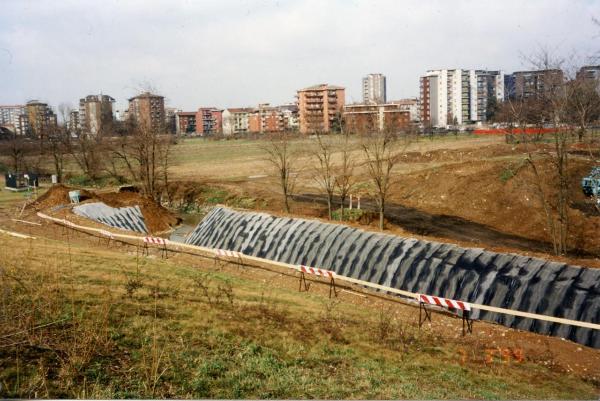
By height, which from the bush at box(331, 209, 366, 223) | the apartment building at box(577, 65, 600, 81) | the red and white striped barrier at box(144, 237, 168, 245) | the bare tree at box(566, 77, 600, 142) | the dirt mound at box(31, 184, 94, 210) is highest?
the apartment building at box(577, 65, 600, 81)

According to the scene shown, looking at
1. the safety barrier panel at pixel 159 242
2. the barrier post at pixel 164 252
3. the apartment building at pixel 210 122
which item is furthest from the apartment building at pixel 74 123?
the barrier post at pixel 164 252

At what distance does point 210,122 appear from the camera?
95.2 meters

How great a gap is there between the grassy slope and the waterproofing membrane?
48.0 ft

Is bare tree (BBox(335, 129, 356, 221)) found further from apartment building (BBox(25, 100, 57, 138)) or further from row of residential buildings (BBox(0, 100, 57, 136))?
row of residential buildings (BBox(0, 100, 57, 136))

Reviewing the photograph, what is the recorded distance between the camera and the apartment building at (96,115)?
50.2 meters

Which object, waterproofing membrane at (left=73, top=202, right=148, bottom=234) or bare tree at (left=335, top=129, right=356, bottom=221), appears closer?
waterproofing membrane at (left=73, top=202, right=148, bottom=234)

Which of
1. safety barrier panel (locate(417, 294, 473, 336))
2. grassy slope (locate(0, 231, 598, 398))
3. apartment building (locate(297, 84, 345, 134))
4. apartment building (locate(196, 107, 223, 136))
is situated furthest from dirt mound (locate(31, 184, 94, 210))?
apartment building (locate(196, 107, 223, 136))

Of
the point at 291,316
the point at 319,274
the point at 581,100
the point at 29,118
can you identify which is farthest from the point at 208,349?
the point at 29,118

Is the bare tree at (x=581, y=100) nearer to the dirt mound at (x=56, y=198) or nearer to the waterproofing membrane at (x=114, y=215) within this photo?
the waterproofing membrane at (x=114, y=215)

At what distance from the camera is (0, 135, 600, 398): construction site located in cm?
719

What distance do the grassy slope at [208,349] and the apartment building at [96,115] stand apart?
4004 centimetres

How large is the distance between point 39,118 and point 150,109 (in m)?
18.3

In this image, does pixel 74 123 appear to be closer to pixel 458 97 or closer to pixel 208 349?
pixel 208 349

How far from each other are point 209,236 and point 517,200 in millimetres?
20891
